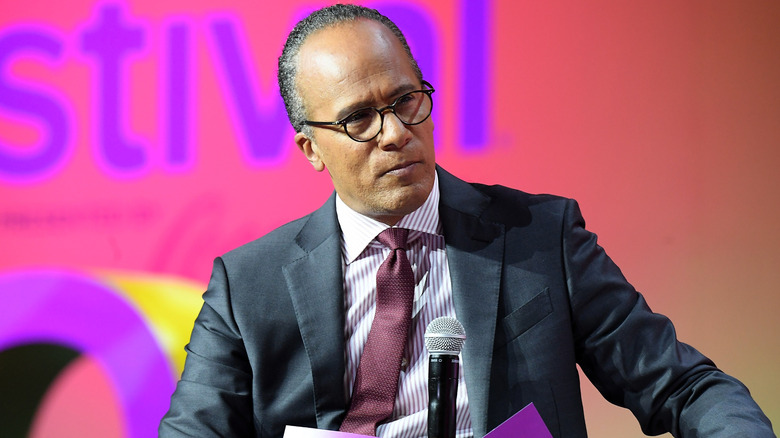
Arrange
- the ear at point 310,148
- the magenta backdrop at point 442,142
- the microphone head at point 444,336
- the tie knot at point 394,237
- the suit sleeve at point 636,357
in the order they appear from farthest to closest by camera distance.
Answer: the magenta backdrop at point 442,142 < the ear at point 310,148 < the tie knot at point 394,237 < the suit sleeve at point 636,357 < the microphone head at point 444,336

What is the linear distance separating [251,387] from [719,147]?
4.99 feet

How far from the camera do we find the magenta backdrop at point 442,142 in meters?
2.42

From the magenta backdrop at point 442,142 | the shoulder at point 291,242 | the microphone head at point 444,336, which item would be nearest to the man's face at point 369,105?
the shoulder at point 291,242

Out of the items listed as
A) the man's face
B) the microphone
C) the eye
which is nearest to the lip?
the man's face

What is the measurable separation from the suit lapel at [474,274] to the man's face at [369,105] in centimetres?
14

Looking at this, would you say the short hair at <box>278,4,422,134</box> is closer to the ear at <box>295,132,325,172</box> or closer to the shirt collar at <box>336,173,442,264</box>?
the ear at <box>295,132,325,172</box>

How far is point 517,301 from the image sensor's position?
68.9 inches

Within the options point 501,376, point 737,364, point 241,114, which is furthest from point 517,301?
point 241,114

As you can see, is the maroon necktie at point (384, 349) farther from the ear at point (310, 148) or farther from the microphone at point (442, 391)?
the microphone at point (442, 391)

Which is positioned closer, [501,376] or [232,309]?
[501,376]

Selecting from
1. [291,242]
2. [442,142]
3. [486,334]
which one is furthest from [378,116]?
[442,142]

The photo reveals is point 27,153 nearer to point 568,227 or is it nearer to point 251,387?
point 251,387

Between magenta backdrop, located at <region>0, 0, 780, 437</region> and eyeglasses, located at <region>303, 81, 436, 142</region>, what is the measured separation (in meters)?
0.89

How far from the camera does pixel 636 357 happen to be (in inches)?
65.7
